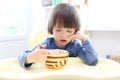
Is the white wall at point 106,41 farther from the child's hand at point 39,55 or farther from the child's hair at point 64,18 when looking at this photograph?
the child's hand at point 39,55

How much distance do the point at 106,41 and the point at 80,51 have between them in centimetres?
79

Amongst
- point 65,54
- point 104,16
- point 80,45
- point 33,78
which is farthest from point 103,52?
point 33,78

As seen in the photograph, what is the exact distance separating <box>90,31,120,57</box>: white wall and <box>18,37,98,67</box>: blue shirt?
73 centimetres

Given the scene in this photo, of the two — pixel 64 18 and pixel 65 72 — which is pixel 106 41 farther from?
pixel 65 72

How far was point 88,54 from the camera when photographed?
84cm

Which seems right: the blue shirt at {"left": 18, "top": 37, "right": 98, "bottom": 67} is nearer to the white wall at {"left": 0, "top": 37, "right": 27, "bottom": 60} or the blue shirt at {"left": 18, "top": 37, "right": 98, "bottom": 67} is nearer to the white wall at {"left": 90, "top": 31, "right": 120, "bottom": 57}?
the white wall at {"left": 90, "top": 31, "right": 120, "bottom": 57}

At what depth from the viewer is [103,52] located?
1656 mm

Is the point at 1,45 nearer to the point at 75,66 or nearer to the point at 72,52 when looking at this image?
the point at 72,52

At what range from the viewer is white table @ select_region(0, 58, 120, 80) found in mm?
611

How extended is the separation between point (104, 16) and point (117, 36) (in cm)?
18

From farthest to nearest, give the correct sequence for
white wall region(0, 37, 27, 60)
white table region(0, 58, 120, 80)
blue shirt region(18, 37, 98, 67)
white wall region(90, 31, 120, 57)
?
white wall region(0, 37, 27, 60), white wall region(90, 31, 120, 57), blue shirt region(18, 37, 98, 67), white table region(0, 58, 120, 80)

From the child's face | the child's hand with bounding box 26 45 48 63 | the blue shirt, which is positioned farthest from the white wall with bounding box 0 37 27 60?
the child's hand with bounding box 26 45 48 63

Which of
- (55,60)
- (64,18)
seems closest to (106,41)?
(64,18)

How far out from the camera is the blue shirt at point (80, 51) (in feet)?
2.50
